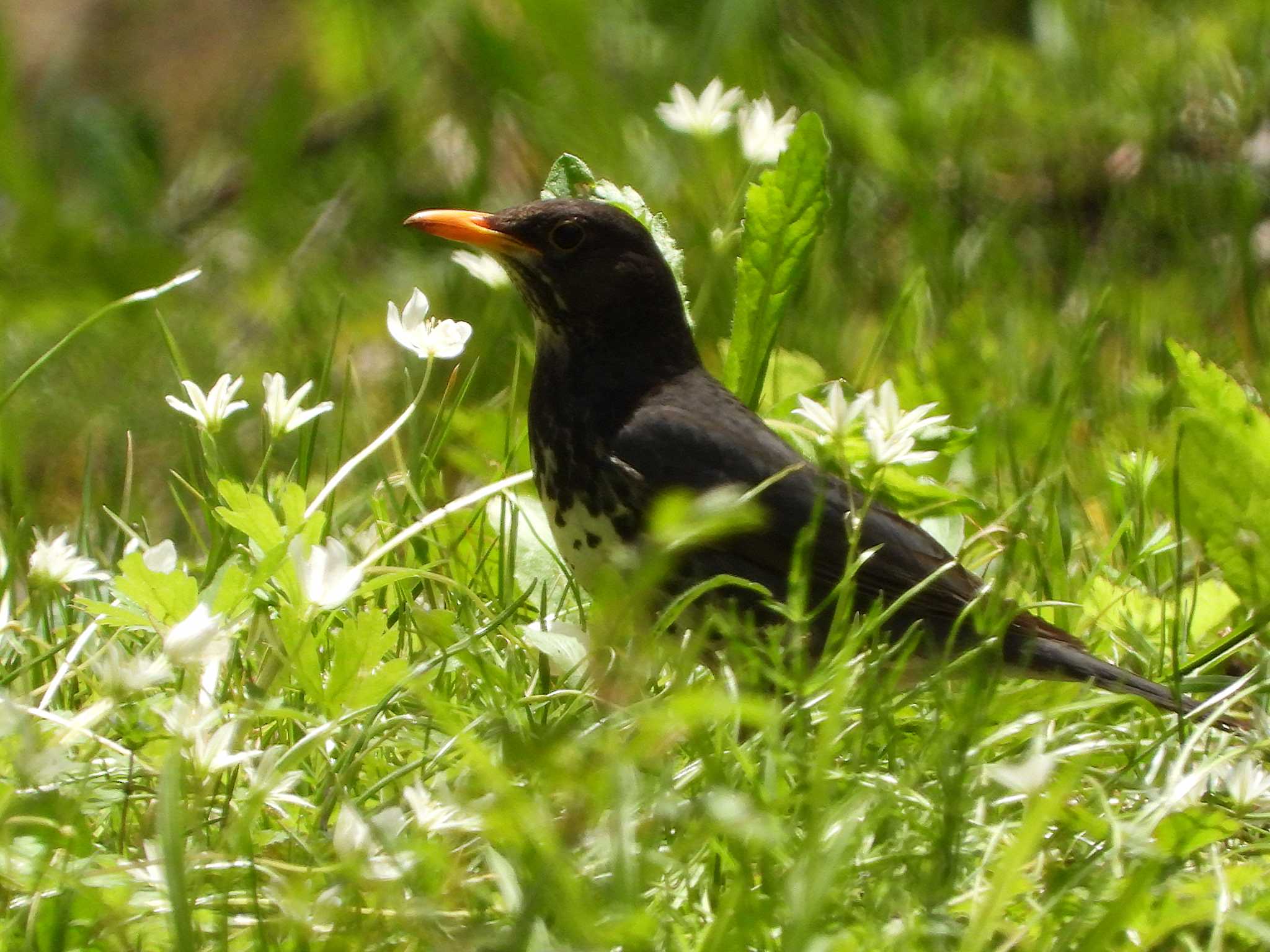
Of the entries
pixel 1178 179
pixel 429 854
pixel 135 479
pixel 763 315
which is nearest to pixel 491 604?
pixel 763 315

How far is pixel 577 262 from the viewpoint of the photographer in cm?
317

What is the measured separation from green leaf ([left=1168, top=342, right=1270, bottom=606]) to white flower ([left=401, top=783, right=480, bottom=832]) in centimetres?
151

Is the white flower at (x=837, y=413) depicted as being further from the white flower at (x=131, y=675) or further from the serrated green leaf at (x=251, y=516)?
the white flower at (x=131, y=675)

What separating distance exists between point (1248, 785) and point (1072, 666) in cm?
55

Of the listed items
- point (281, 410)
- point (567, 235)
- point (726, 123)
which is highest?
point (726, 123)

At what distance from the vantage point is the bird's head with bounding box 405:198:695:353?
317cm

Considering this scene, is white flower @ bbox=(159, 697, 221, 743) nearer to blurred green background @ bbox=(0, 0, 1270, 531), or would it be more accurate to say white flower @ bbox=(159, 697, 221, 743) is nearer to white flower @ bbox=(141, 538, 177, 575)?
white flower @ bbox=(141, 538, 177, 575)

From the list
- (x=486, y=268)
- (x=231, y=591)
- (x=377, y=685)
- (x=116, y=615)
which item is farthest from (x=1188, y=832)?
(x=486, y=268)

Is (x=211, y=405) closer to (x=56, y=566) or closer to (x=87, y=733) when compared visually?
(x=56, y=566)

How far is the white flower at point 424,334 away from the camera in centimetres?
276

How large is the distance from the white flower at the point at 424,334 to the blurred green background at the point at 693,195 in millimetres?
891

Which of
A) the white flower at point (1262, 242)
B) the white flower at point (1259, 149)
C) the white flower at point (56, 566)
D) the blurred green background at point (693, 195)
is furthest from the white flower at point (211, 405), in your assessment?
the white flower at point (1259, 149)

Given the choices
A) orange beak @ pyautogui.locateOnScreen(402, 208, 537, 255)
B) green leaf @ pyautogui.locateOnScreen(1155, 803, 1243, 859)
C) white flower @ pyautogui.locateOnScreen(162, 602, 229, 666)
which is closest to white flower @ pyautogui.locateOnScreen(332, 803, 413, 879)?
white flower @ pyautogui.locateOnScreen(162, 602, 229, 666)

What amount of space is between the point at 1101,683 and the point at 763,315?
3.10 ft
